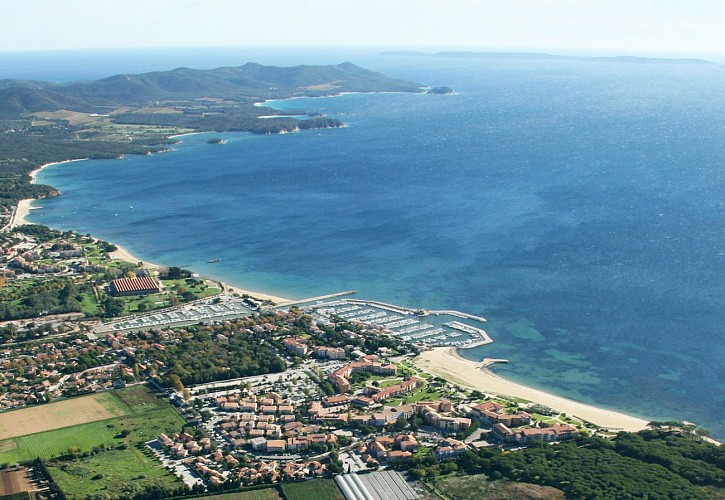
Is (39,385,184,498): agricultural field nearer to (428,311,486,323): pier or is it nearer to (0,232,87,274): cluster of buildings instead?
(428,311,486,323): pier

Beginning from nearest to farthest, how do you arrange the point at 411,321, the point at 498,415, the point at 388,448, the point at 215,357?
1. the point at 388,448
2. the point at 498,415
3. the point at 215,357
4. the point at 411,321

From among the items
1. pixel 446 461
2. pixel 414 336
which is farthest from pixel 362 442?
pixel 414 336

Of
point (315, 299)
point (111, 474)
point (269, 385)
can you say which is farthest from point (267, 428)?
point (315, 299)

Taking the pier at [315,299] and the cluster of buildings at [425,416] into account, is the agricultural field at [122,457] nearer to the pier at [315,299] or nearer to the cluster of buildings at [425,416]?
the cluster of buildings at [425,416]

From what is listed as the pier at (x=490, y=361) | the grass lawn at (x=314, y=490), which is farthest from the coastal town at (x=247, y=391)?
the pier at (x=490, y=361)

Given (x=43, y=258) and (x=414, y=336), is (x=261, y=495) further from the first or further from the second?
(x=43, y=258)

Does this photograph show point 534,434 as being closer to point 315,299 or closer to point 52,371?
point 315,299
